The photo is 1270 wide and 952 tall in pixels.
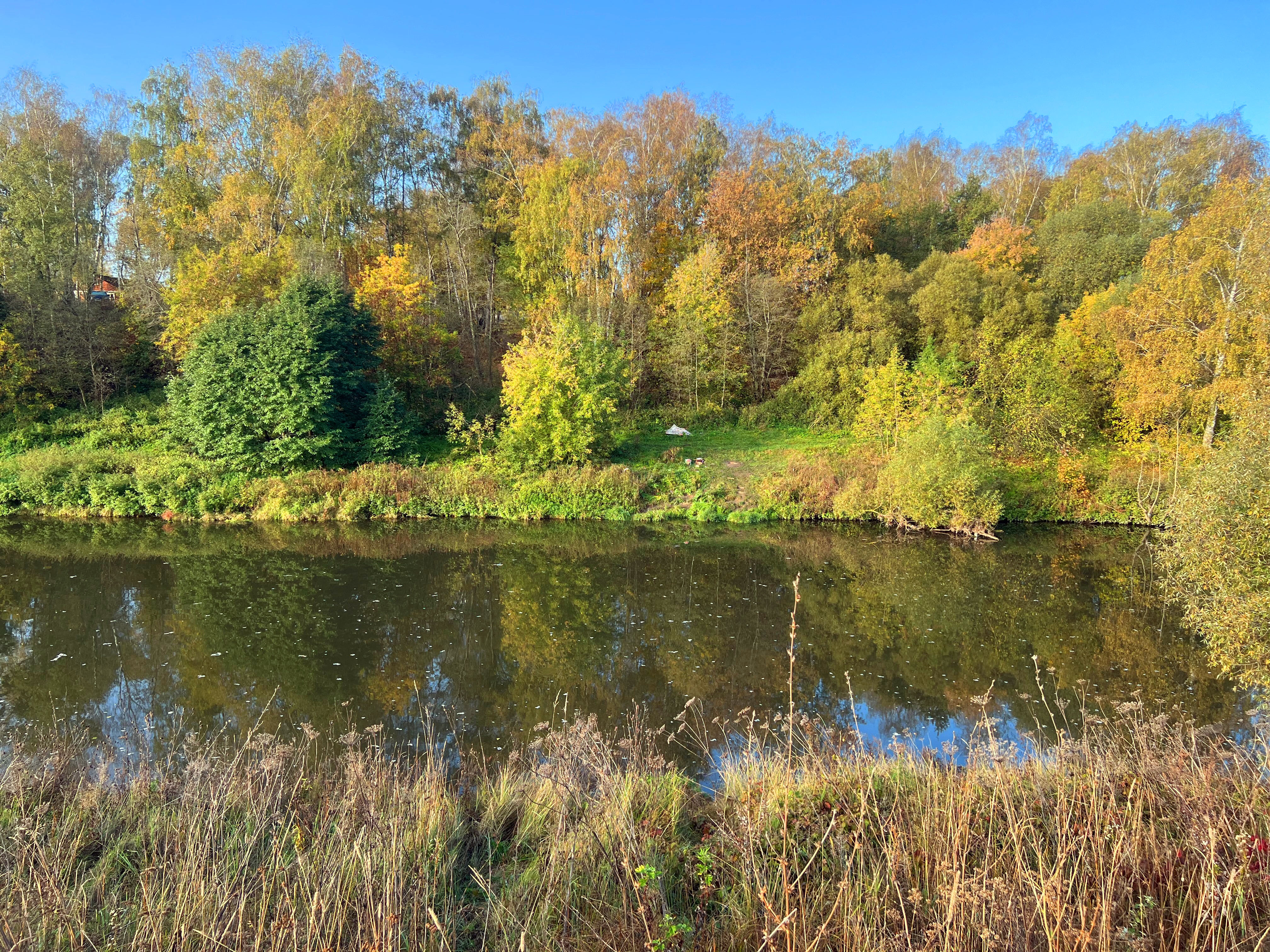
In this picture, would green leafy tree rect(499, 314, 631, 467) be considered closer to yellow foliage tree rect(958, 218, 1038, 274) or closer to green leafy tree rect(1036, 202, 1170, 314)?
yellow foliage tree rect(958, 218, 1038, 274)

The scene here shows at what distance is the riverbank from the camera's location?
2779mm

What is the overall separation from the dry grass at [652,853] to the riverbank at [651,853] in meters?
0.03

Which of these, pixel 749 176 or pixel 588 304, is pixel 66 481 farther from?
pixel 749 176

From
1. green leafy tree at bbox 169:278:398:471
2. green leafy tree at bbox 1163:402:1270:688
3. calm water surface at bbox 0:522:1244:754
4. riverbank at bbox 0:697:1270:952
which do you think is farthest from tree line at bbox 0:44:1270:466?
riverbank at bbox 0:697:1270:952

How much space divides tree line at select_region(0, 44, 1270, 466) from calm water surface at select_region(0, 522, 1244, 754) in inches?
260

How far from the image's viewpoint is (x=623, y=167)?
30.1 metres

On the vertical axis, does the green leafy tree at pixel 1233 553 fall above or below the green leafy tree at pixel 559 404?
below

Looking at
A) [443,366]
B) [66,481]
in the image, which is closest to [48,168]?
[66,481]

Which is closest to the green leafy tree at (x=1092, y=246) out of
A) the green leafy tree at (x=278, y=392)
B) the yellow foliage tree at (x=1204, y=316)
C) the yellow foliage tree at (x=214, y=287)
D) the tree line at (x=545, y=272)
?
the tree line at (x=545, y=272)

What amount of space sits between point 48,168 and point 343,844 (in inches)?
1525

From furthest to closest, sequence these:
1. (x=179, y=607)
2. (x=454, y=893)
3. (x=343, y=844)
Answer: (x=179, y=607) → (x=454, y=893) → (x=343, y=844)

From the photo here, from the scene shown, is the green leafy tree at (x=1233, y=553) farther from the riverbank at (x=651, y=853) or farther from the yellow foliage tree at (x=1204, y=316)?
the yellow foliage tree at (x=1204, y=316)

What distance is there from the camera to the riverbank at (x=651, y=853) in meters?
2.78

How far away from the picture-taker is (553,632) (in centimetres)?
1152
